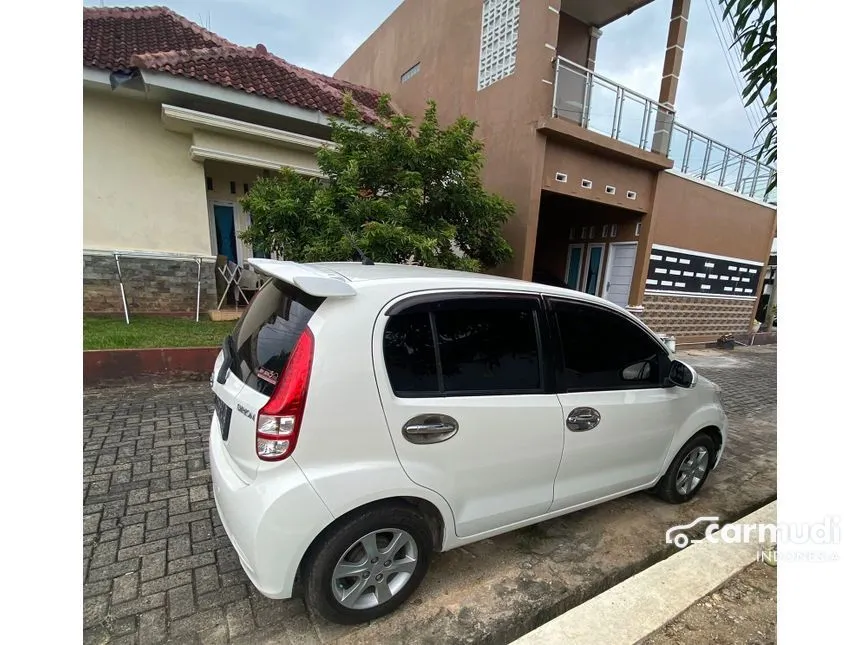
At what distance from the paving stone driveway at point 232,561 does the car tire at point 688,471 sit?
0.11 meters

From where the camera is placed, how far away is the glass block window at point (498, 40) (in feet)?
22.8

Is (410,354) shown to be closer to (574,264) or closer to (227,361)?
(227,361)

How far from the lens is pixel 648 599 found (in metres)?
2.07

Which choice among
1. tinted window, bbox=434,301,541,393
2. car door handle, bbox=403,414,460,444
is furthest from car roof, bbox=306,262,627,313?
car door handle, bbox=403,414,460,444

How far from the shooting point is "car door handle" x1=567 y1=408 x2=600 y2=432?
221 cm

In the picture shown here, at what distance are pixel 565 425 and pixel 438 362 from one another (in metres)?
0.87

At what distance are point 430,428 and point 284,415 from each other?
64cm

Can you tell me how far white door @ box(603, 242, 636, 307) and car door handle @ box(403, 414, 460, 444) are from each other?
8.65 meters

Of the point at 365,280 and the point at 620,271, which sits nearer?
the point at 365,280

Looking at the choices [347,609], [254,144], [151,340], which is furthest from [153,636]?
[254,144]

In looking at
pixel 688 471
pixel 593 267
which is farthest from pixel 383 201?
pixel 593 267

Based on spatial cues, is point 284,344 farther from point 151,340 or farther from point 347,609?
point 151,340

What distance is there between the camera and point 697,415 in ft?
9.43

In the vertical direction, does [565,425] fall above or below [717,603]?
above
